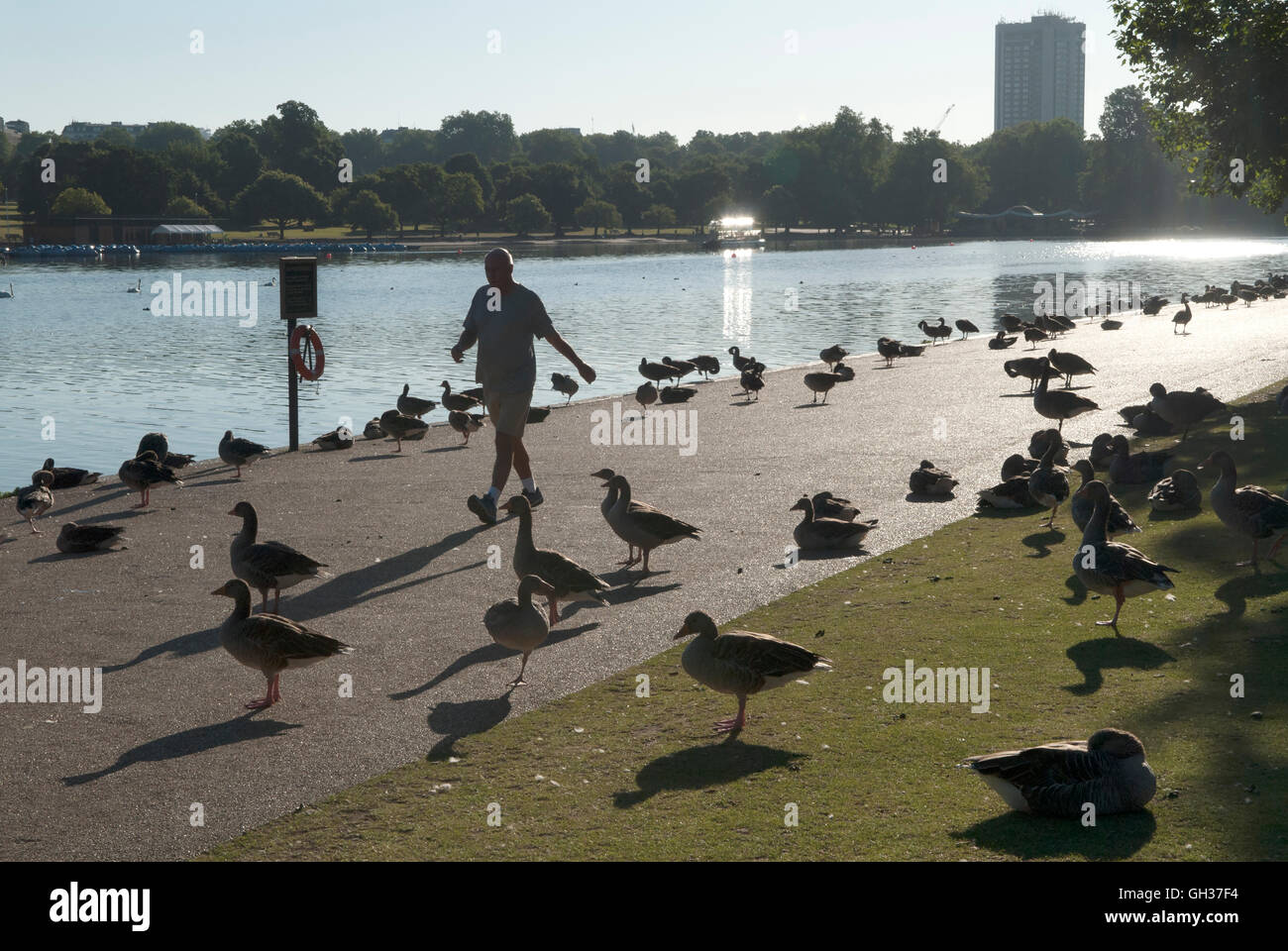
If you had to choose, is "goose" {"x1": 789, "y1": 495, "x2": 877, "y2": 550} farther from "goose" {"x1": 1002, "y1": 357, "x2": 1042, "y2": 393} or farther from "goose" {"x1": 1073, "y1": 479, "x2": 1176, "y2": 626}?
"goose" {"x1": 1002, "y1": 357, "x2": 1042, "y2": 393}

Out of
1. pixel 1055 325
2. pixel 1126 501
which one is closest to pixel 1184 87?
pixel 1055 325

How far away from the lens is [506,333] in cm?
1509

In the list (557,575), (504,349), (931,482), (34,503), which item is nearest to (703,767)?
(557,575)

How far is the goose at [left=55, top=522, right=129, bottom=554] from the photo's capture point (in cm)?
1386

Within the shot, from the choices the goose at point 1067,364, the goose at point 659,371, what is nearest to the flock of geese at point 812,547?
the goose at point 1067,364

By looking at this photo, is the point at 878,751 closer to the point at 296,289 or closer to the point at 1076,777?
the point at 1076,777

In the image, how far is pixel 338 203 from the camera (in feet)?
589

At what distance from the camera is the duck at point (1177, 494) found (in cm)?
1388

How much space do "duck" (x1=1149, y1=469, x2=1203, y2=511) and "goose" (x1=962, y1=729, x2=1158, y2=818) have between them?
8.04 metres

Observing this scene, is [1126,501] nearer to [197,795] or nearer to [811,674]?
[811,674]

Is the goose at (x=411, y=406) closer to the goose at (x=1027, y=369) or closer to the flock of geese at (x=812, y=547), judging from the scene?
the flock of geese at (x=812, y=547)

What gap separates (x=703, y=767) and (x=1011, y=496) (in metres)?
8.63

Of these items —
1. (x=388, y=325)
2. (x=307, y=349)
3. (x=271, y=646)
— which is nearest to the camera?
(x=271, y=646)

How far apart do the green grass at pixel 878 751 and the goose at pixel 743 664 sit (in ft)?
0.91
